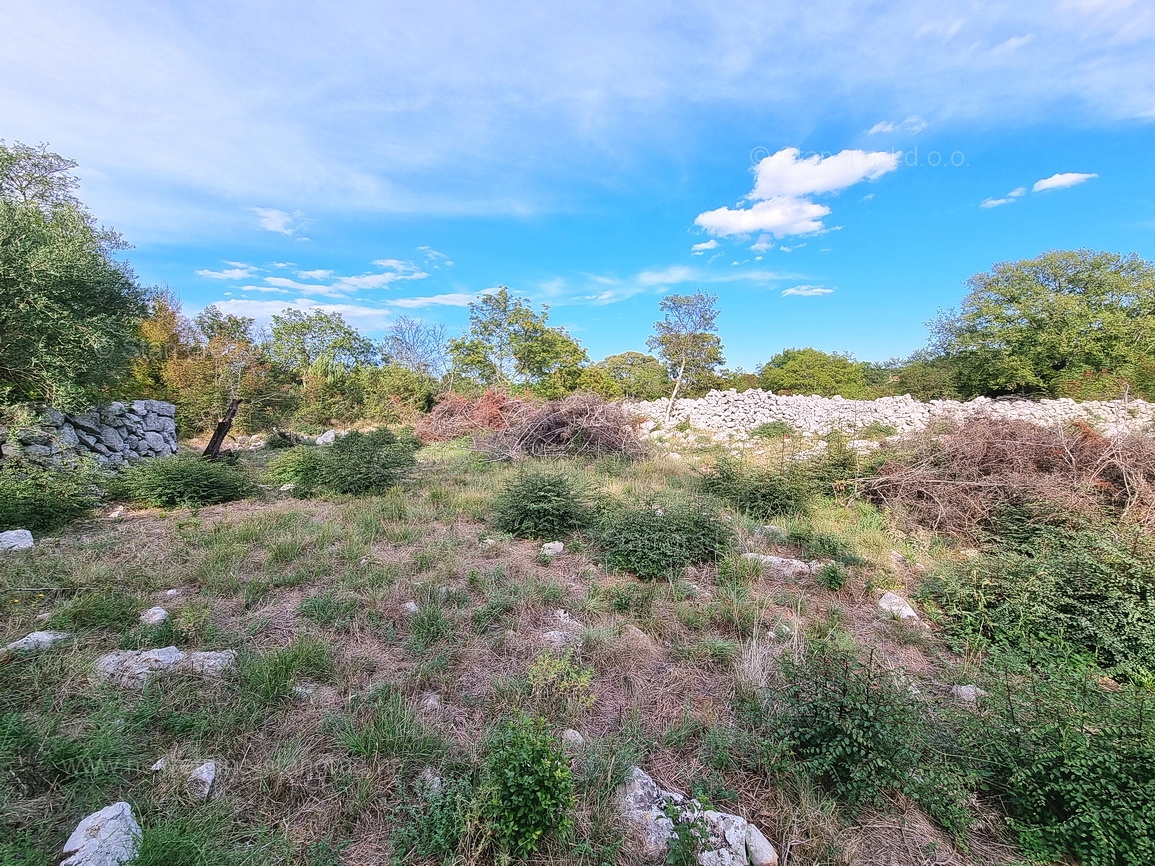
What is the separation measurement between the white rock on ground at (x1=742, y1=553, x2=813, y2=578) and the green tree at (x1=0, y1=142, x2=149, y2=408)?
29.3 ft

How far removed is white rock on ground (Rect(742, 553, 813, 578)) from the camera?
13.9 ft

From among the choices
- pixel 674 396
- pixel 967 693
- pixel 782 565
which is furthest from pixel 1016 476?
pixel 674 396

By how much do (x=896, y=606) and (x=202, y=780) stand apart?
4.58m

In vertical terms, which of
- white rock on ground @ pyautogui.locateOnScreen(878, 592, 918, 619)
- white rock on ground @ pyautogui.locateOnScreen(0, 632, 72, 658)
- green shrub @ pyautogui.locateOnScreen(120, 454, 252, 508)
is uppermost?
green shrub @ pyautogui.locateOnScreen(120, 454, 252, 508)

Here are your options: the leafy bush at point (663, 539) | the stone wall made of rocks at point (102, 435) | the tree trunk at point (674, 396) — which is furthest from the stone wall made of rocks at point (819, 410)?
the stone wall made of rocks at point (102, 435)

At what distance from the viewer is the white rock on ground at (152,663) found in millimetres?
2404

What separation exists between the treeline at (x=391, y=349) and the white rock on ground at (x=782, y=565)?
29.8 feet

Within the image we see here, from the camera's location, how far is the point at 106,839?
5.10 feet

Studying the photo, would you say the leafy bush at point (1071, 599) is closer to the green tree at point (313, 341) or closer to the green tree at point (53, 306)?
the green tree at point (53, 306)

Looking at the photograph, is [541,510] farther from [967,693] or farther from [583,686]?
[967,693]

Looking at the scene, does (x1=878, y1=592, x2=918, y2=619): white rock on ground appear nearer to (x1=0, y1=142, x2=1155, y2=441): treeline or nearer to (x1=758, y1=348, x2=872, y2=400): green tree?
(x1=0, y1=142, x2=1155, y2=441): treeline

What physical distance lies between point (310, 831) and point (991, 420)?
878 cm

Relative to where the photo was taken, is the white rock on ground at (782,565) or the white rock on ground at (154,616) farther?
the white rock on ground at (782,565)

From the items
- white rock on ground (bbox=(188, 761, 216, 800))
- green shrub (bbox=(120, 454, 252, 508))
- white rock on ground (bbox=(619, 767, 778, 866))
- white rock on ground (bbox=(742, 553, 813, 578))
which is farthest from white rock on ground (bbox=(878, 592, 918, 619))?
green shrub (bbox=(120, 454, 252, 508))
